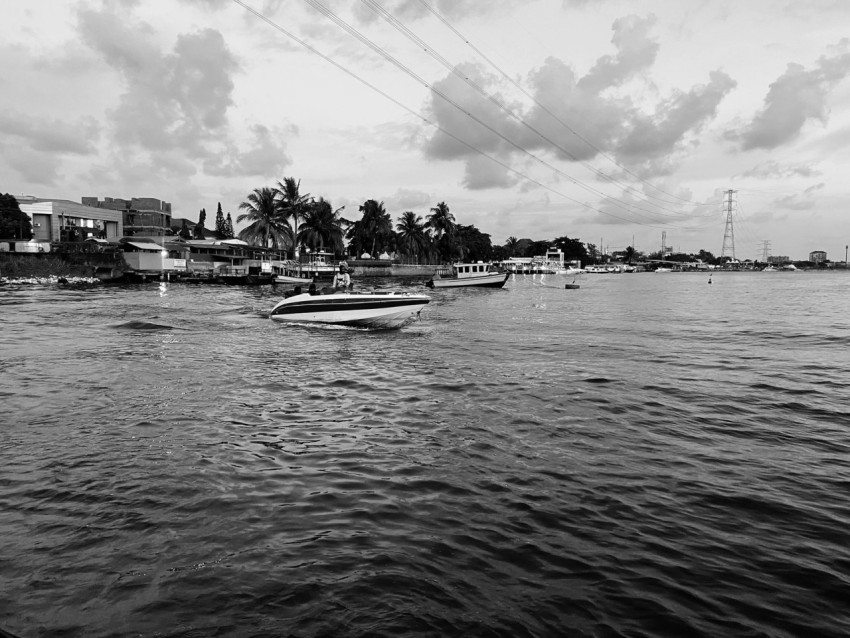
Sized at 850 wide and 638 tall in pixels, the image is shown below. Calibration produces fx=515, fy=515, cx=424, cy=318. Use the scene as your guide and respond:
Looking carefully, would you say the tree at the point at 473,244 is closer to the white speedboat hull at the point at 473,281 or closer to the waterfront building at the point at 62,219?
the white speedboat hull at the point at 473,281

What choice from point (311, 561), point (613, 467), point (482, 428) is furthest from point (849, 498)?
point (311, 561)

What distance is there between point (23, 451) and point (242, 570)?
5859mm

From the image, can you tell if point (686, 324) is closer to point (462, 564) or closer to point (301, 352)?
point (301, 352)

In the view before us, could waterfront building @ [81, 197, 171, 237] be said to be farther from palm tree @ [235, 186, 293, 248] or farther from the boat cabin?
the boat cabin

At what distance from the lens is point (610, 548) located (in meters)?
5.84

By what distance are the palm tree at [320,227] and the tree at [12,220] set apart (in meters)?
39.0

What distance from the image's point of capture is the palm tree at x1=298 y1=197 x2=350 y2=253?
293ft

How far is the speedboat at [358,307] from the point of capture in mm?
24312

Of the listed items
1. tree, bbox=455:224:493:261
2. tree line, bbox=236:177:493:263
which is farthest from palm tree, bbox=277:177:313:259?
tree, bbox=455:224:493:261

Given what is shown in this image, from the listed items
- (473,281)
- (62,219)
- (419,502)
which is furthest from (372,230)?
(419,502)

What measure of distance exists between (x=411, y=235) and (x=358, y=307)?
91929 millimetres

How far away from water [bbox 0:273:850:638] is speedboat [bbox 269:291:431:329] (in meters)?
8.28

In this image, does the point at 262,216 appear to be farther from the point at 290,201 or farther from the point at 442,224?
the point at 442,224

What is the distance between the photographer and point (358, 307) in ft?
80.1
